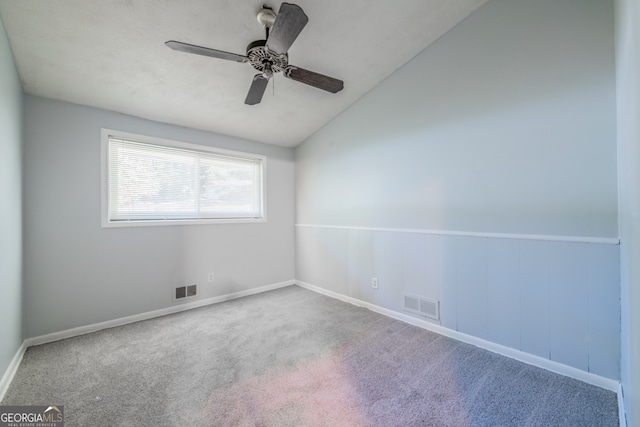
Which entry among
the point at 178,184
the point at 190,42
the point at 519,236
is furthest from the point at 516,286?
the point at 178,184

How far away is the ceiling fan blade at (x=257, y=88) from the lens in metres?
2.08

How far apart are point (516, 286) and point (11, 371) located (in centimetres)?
378

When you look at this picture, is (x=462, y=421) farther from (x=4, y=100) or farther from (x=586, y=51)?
(x=4, y=100)

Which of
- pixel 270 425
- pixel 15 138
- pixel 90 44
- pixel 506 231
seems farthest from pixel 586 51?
pixel 15 138

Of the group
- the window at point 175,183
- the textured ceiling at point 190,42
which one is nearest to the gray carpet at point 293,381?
the window at point 175,183

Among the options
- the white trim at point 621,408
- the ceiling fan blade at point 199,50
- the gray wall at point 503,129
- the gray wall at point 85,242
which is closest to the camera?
the white trim at point 621,408

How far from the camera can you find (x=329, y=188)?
3721mm

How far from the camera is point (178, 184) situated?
325 cm

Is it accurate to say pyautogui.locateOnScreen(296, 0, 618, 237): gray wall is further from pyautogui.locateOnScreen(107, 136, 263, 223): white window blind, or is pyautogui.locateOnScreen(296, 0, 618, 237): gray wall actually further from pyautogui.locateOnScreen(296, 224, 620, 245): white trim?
pyautogui.locateOnScreen(107, 136, 263, 223): white window blind

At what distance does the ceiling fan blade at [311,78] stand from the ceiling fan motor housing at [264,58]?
64 mm

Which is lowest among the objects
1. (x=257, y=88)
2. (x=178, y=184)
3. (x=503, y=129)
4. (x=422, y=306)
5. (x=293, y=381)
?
(x=293, y=381)

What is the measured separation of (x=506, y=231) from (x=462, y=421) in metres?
1.41

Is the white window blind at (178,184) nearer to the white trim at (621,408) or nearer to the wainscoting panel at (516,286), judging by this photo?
the wainscoting panel at (516,286)

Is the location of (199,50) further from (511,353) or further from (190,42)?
(511,353)
